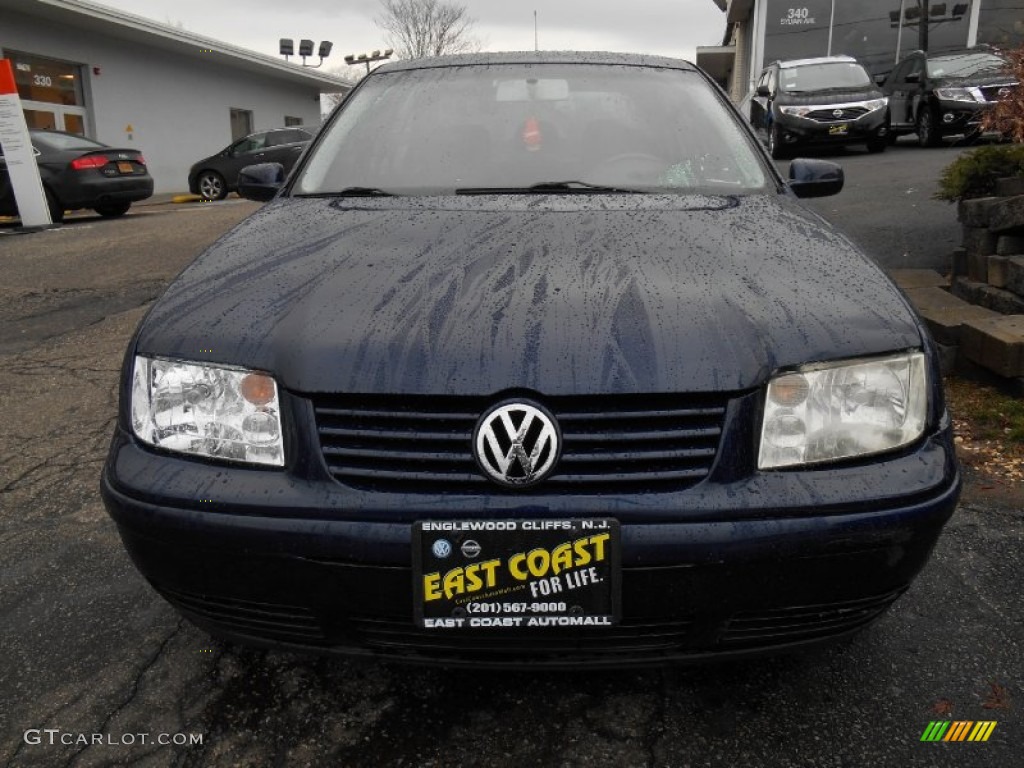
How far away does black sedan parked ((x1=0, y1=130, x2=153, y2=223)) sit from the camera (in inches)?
445

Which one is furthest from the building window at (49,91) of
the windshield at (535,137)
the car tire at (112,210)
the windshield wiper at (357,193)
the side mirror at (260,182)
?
the windshield wiper at (357,193)

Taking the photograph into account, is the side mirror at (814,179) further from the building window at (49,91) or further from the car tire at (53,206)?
the building window at (49,91)

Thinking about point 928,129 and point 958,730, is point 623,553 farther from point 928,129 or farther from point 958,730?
point 928,129

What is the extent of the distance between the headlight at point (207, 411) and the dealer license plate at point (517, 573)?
354mm

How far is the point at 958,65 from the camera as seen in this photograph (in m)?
13.0

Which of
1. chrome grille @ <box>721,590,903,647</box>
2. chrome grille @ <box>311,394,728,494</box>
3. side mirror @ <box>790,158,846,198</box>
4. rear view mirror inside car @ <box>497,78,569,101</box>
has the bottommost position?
chrome grille @ <box>721,590,903,647</box>

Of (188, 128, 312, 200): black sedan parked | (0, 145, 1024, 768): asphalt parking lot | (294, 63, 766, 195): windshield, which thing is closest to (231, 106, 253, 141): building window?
(188, 128, 312, 200): black sedan parked

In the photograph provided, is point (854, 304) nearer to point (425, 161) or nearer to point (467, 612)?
A: point (467, 612)

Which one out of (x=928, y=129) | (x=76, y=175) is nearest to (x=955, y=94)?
(x=928, y=129)

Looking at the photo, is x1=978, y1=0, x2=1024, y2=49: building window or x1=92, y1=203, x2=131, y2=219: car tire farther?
x1=978, y1=0, x2=1024, y2=49: building window

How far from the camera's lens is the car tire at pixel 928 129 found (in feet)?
42.1

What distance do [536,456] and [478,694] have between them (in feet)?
2.26

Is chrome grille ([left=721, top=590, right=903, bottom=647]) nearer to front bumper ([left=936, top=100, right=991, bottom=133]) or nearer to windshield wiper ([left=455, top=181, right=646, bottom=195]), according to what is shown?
windshield wiper ([left=455, top=181, right=646, bottom=195])

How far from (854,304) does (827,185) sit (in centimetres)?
127
